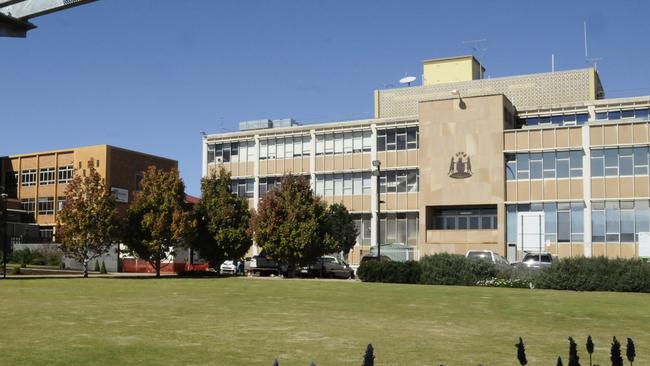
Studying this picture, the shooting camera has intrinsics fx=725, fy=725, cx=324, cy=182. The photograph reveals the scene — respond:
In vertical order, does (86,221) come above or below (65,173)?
below

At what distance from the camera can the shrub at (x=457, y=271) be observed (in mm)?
37938

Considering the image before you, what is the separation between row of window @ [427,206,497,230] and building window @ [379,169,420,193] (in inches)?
183

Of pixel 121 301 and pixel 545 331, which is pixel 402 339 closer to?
pixel 545 331

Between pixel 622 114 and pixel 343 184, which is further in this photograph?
pixel 343 184

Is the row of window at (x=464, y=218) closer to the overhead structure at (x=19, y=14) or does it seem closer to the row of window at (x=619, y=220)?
the row of window at (x=619, y=220)

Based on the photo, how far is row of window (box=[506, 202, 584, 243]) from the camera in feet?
195

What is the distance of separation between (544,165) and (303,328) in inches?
1943

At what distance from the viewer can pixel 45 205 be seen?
Answer: 89.4 m

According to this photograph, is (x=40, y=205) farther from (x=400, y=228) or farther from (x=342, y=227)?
(x=400, y=228)

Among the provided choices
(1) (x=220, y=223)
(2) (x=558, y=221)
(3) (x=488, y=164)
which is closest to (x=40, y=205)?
(1) (x=220, y=223)

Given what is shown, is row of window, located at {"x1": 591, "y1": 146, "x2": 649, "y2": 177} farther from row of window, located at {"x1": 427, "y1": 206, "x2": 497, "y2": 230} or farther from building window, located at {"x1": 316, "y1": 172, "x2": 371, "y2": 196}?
building window, located at {"x1": 316, "y1": 172, "x2": 371, "y2": 196}

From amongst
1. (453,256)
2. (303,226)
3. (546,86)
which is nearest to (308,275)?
(303,226)

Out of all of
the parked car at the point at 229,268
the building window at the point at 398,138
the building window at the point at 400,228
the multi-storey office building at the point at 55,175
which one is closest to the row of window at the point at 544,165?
the building window at the point at 398,138

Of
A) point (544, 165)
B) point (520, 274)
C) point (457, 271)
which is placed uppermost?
point (544, 165)
